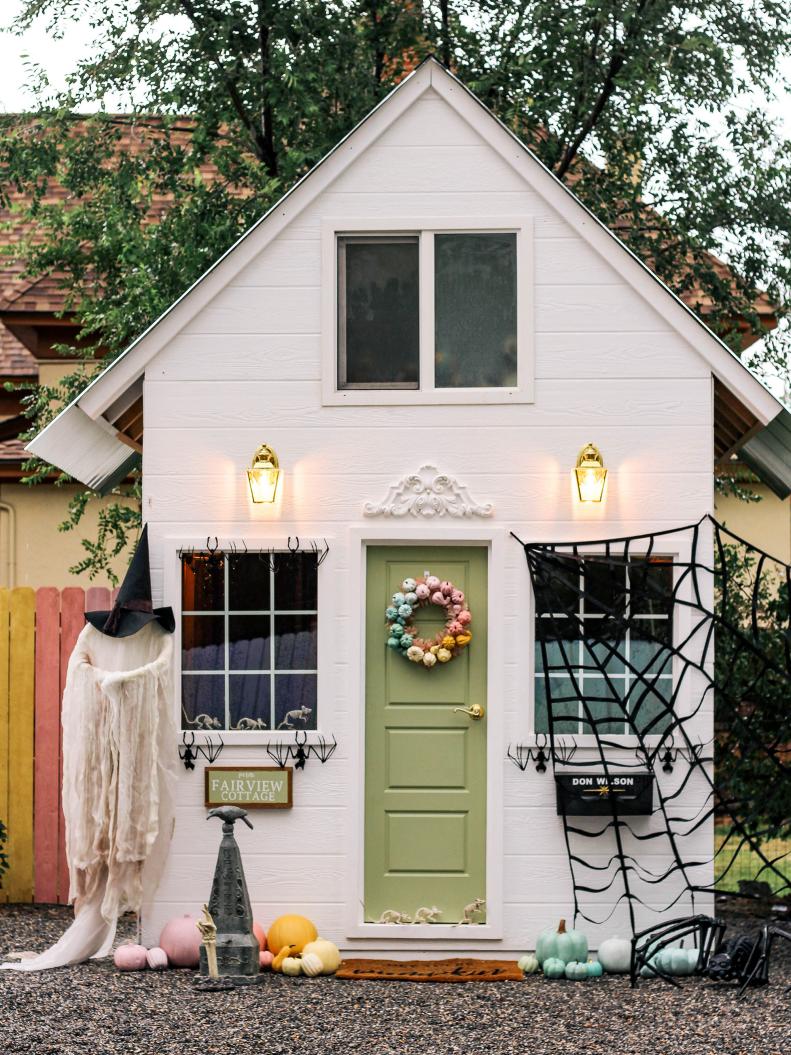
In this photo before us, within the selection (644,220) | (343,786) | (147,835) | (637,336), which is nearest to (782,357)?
(644,220)

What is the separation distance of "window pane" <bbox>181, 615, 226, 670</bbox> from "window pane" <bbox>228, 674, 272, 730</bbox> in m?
0.14

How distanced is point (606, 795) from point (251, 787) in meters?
1.99

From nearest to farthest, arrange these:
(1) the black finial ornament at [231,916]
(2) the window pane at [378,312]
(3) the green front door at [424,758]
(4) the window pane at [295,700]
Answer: (1) the black finial ornament at [231,916] < (3) the green front door at [424,758] < (4) the window pane at [295,700] < (2) the window pane at [378,312]

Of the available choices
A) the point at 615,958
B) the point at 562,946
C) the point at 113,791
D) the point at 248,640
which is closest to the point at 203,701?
the point at 248,640

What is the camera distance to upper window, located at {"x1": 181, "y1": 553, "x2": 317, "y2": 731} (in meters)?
8.58

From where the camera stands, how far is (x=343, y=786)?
8445 millimetres

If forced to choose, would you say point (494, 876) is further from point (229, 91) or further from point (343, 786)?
point (229, 91)

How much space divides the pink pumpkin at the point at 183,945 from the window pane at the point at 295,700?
1.22 metres

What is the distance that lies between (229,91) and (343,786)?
6304mm

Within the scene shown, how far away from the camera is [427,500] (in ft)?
28.0

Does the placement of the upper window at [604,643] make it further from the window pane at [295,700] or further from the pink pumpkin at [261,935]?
the pink pumpkin at [261,935]

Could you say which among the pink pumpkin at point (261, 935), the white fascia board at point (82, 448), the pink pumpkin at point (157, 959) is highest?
the white fascia board at point (82, 448)

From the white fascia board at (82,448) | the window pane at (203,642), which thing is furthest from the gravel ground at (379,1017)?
the white fascia board at (82,448)

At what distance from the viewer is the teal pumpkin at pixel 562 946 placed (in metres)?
8.00
